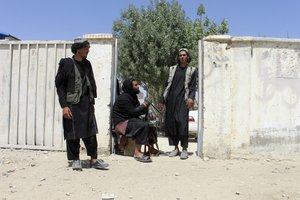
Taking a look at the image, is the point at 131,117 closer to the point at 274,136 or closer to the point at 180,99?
the point at 180,99

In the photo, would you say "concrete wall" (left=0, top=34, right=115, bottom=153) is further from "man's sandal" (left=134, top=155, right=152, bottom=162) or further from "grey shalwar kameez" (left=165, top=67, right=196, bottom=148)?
"grey shalwar kameez" (left=165, top=67, right=196, bottom=148)

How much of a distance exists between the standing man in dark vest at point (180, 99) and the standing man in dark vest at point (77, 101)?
150 centimetres

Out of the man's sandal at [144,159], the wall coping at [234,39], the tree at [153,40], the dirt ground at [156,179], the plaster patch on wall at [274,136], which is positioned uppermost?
the tree at [153,40]

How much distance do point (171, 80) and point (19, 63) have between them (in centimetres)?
275

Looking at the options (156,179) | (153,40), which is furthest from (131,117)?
(153,40)

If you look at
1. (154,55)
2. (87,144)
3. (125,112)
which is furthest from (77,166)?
(154,55)

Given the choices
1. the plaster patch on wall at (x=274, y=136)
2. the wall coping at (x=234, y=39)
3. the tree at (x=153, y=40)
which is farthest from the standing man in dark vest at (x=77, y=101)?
the tree at (x=153, y=40)

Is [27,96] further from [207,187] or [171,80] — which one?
[207,187]

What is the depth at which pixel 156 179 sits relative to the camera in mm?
5250

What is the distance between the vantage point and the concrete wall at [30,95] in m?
7.18

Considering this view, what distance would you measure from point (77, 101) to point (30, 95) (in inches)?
82.8

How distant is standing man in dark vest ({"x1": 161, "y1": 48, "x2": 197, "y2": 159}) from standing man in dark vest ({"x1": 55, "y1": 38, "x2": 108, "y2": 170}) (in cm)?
150

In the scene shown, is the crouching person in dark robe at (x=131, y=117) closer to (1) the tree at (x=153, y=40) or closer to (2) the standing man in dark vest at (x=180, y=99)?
(2) the standing man in dark vest at (x=180, y=99)

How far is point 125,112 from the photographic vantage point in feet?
21.8
